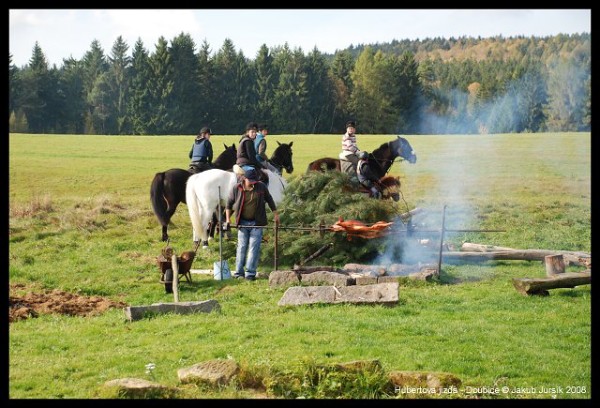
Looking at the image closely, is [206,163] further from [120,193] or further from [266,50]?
[266,50]

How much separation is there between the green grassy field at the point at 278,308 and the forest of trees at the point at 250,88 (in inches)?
205

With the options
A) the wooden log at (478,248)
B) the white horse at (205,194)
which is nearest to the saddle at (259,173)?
the white horse at (205,194)

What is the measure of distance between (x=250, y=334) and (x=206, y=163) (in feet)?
33.5

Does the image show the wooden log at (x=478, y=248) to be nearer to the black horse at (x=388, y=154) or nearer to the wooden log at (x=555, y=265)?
the black horse at (x=388, y=154)

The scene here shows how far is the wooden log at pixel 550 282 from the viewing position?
12.5 m

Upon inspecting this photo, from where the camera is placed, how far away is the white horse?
725 inches

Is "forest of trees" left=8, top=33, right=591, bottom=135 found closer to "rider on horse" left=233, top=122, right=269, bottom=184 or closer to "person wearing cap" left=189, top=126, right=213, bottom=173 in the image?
"person wearing cap" left=189, top=126, right=213, bottom=173

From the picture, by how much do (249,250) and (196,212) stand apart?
140 inches

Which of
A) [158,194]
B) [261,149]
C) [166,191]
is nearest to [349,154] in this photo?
[261,149]

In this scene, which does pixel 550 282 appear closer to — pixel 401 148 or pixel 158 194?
pixel 401 148

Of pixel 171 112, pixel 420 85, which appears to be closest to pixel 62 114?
pixel 171 112

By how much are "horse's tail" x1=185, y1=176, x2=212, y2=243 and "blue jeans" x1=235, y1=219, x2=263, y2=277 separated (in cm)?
300

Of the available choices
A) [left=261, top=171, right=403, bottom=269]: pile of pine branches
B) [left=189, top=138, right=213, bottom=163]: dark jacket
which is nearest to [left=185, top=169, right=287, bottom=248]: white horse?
[left=261, top=171, right=403, bottom=269]: pile of pine branches

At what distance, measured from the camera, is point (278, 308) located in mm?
12016
